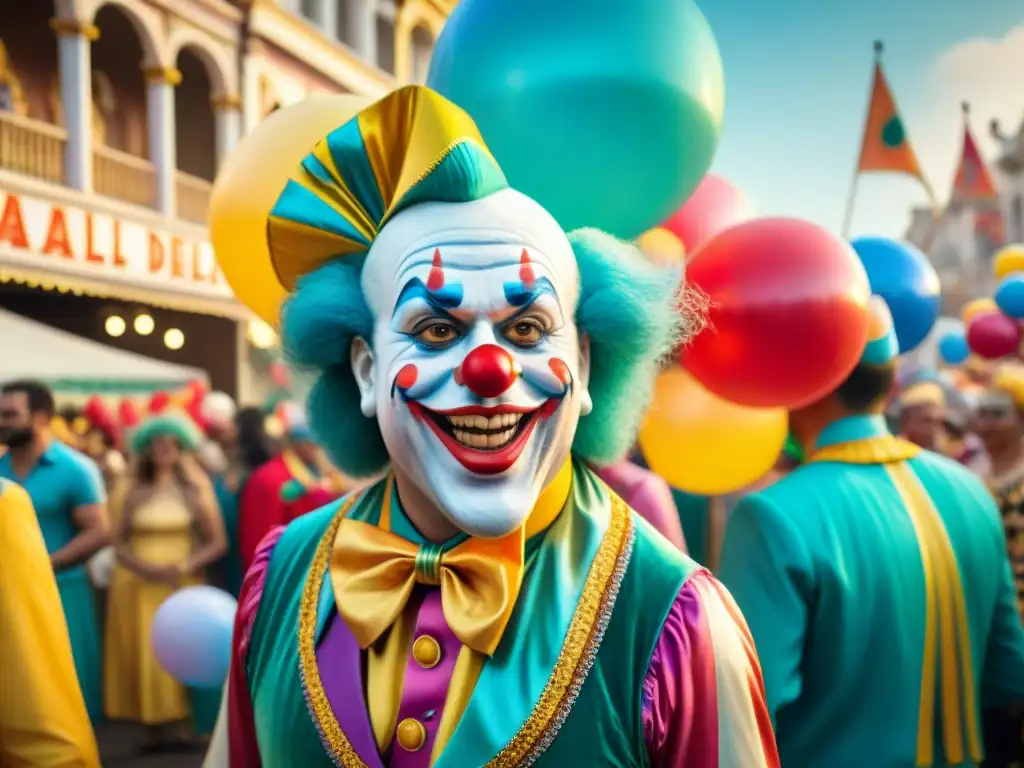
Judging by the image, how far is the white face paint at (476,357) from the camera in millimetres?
1430

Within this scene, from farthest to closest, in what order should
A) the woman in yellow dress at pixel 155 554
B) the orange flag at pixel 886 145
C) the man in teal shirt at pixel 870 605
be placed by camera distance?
the orange flag at pixel 886 145 < the woman in yellow dress at pixel 155 554 < the man in teal shirt at pixel 870 605

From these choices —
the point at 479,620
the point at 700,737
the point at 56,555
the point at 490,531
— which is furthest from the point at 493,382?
the point at 56,555

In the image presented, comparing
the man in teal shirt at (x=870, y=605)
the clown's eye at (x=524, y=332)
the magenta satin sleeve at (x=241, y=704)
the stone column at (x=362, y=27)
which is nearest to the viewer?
the clown's eye at (x=524, y=332)

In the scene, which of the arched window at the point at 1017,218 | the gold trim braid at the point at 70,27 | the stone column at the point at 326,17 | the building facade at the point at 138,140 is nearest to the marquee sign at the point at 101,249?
the building facade at the point at 138,140

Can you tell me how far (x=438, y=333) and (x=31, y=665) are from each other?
864 millimetres

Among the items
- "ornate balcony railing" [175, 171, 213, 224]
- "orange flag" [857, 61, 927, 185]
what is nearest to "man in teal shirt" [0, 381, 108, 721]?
"orange flag" [857, 61, 927, 185]

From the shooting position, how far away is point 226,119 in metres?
11.8

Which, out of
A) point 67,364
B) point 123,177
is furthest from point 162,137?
point 67,364

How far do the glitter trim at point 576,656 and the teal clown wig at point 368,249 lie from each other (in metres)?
0.27

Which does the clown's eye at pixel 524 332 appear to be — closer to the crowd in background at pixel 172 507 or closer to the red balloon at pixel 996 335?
the crowd in background at pixel 172 507

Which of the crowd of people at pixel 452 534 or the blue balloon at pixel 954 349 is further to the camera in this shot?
the blue balloon at pixel 954 349

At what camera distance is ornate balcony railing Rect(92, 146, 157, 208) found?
398 inches

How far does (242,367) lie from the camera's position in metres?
12.0

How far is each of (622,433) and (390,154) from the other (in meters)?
0.62
